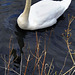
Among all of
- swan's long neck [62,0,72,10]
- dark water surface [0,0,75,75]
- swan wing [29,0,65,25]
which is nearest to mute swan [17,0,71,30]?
swan wing [29,0,65,25]

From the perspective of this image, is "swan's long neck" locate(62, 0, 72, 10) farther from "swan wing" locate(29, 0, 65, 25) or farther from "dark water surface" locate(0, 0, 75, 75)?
"swan wing" locate(29, 0, 65, 25)

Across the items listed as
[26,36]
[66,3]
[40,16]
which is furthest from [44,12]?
[66,3]

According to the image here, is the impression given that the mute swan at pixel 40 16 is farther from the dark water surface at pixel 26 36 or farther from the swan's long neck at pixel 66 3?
the swan's long neck at pixel 66 3

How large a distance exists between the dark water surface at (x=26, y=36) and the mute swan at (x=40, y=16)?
0.20 m

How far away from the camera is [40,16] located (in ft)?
22.5

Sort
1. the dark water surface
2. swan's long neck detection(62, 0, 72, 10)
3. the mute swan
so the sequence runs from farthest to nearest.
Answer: swan's long neck detection(62, 0, 72, 10) → the mute swan → the dark water surface

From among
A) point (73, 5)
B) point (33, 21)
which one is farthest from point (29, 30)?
point (73, 5)

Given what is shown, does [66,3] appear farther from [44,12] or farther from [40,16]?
[40,16]

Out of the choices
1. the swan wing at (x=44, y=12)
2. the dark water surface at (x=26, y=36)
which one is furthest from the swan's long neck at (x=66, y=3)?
the swan wing at (x=44, y=12)

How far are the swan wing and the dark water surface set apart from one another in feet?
1.07

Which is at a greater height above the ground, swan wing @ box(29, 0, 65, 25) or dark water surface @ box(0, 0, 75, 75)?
swan wing @ box(29, 0, 65, 25)

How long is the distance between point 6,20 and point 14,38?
0.96 meters

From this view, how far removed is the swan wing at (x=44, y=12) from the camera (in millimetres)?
6844

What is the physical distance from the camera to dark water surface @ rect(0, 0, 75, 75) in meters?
5.96
